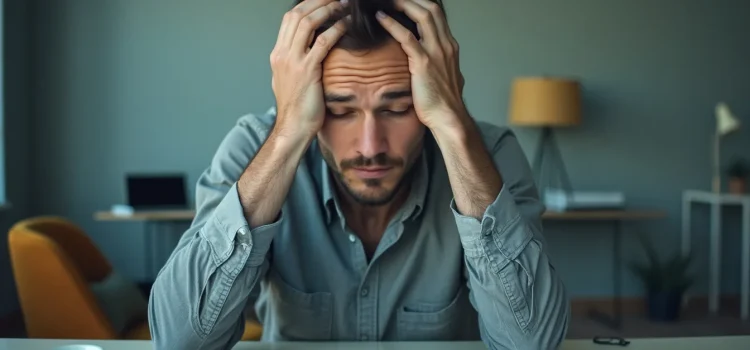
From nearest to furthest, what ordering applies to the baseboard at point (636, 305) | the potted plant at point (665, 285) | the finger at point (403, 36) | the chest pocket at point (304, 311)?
the finger at point (403, 36) < the chest pocket at point (304, 311) < the potted plant at point (665, 285) < the baseboard at point (636, 305)

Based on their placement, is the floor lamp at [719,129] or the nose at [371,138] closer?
the nose at [371,138]

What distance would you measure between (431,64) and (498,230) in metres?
0.32

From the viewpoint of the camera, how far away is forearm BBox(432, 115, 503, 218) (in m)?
1.19

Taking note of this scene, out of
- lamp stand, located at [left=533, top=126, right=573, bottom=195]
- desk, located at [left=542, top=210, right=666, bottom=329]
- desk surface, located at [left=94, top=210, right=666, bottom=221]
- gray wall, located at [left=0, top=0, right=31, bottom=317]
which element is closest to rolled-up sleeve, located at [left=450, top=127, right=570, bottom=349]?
desk, located at [left=542, top=210, right=666, bottom=329]

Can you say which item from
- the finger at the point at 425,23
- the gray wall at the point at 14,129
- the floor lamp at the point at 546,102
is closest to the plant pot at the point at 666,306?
the floor lamp at the point at 546,102

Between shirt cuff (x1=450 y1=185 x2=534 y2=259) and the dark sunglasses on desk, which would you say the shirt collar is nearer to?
shirt cuff (x1=450 y1=185 x2=534 y2=259)

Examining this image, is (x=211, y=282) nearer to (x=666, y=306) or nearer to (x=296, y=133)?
(x=296, y=133)

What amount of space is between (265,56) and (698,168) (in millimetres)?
2950

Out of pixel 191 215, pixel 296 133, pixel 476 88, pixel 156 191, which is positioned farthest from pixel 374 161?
pixel 476 88

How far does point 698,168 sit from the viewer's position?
450cm

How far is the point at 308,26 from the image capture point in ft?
4.03

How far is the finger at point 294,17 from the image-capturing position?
4.07 ft

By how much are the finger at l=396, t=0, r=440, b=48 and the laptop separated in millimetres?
2841

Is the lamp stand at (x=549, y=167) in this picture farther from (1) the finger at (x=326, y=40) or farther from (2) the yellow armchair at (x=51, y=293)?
(1) the finger at (x=326, y=40)
